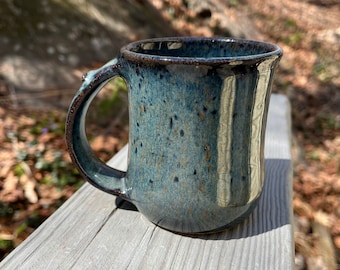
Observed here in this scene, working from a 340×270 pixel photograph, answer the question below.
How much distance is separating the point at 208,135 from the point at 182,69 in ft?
0.41

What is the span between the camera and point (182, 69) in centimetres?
67

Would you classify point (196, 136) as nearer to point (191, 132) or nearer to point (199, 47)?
point (191, 132)

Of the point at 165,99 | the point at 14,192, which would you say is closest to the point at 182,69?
the point at 165,99

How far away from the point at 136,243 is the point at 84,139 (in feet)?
0.80

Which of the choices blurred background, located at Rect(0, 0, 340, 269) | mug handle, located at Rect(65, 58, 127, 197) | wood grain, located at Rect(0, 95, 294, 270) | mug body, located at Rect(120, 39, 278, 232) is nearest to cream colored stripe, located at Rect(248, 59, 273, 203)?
mug body, located at Rect(120, 39, 278, 232)

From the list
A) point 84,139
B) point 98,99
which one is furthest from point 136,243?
point 98,99

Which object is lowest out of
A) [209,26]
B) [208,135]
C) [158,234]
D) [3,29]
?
[209,26]

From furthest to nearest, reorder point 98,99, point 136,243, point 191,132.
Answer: point 98,99 → point 136,243 → point 191,132

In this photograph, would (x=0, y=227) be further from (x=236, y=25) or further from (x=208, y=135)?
(x=236, y=25)

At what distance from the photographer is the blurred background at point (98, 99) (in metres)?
1.97

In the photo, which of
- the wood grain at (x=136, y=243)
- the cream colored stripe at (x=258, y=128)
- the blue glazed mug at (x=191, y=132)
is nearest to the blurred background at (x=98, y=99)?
the wood grain at (x=136, y=243)

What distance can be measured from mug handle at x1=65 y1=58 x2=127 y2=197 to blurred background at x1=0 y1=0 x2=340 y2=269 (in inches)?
38.7

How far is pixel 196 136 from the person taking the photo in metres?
0.71

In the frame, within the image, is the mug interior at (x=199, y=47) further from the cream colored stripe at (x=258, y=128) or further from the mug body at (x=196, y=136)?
the cream colored stripe at (x=258, y=128)
